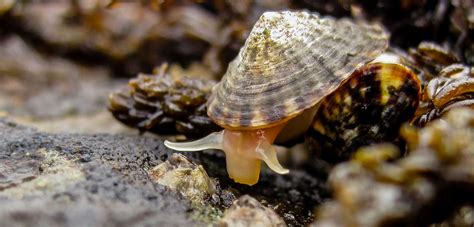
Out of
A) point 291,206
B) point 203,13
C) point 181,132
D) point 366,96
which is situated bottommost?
point 291,206

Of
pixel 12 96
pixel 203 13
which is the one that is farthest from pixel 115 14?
pixel 12 96

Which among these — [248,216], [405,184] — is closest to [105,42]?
[248,216]

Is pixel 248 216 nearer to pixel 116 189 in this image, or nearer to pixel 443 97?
pixel 116 189

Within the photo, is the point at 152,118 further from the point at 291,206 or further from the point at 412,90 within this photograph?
the point at 412,90

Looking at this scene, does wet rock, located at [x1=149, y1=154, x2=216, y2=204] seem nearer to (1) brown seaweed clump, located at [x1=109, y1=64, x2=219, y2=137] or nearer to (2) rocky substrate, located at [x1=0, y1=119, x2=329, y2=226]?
(2) rocky substrate, located at [x1=0, y1=119, x2=329, y2=226]

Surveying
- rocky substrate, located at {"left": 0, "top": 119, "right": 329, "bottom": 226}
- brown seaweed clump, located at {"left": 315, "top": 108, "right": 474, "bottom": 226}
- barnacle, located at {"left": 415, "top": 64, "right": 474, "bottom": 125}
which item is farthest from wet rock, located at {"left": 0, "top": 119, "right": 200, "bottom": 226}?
barnacle, located at {"left": 415, "top": 64, "right": 474, "bottom": 125}
